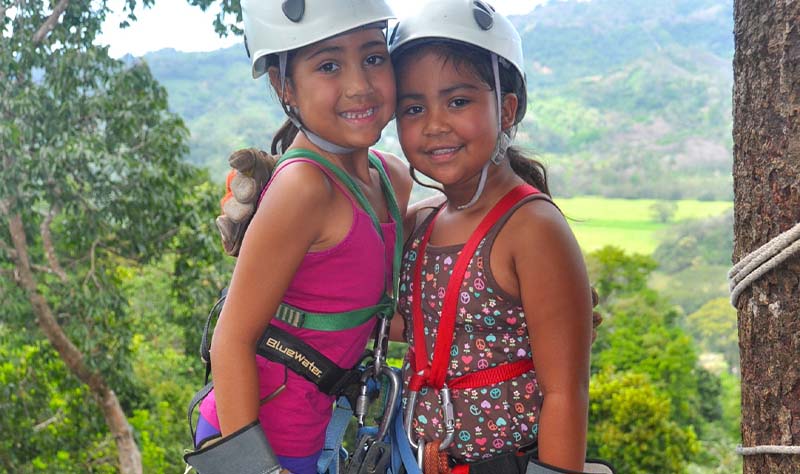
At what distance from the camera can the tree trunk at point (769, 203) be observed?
4.35ft

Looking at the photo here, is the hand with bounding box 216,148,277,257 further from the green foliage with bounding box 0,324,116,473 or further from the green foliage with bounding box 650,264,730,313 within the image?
the green foliage with bounding box 650,264,730,313

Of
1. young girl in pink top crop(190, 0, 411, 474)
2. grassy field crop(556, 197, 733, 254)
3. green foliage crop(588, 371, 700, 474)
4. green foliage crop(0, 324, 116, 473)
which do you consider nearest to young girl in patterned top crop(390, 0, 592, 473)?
young girl in pink top crop(190, 0, 411, 474)

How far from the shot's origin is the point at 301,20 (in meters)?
1.76

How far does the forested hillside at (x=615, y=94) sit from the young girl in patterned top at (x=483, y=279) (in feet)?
150

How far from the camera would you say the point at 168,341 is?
57.2 feet

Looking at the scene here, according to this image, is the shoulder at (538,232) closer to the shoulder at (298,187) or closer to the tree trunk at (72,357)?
the shoulder at (298,187)

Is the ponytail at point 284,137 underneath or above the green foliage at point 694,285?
underneath

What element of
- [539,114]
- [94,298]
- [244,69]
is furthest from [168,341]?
[539,114]

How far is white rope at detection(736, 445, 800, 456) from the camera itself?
1329mm

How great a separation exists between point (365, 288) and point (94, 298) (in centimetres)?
610

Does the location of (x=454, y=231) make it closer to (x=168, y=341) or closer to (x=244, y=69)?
(x=168, y=341)

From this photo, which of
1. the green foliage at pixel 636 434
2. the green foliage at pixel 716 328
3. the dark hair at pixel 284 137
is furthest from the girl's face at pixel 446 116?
the green foliage at pixel 716 328

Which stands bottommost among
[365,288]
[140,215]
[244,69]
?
[365,288]

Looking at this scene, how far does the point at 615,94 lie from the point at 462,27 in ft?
253
